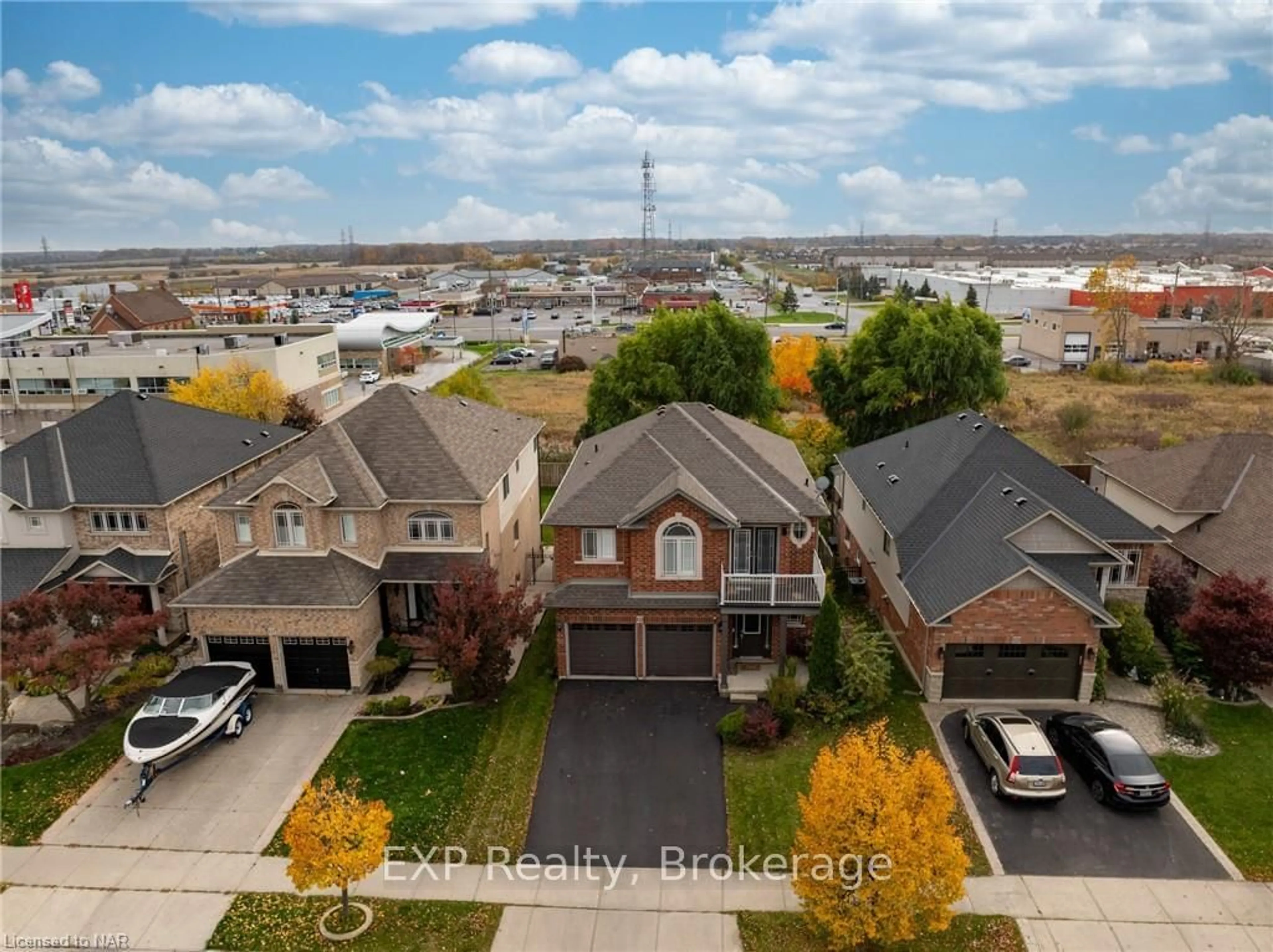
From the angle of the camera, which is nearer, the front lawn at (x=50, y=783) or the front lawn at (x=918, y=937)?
the front lawn at (x=918, y=937)

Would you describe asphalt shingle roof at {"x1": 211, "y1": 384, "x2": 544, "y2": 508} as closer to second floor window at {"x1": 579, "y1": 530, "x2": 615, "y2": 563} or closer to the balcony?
second floor window at {"x1": 579, "y1": 530, "x2": 615, "y2": 563}

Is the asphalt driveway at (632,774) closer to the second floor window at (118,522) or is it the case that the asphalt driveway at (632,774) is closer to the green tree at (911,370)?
the second floor window at (118,522)

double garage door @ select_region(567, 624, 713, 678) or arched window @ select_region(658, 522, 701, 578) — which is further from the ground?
arched window @ select_region(658, 522, 701, 578)

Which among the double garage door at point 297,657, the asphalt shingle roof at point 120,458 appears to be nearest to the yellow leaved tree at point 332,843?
the double garage door at point 297,657

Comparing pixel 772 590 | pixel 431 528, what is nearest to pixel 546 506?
pixel 431 528

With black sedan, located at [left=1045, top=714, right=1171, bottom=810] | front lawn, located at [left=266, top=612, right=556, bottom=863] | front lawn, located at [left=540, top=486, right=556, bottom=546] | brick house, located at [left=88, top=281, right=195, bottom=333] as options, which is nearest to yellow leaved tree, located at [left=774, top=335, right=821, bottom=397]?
front lawn, located at [left=540, top=486, right=556, bottom=546]

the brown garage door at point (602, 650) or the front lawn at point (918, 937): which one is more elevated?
the brown garage door at point (602, 650)

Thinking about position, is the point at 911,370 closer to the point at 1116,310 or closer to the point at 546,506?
the point at 546,506
